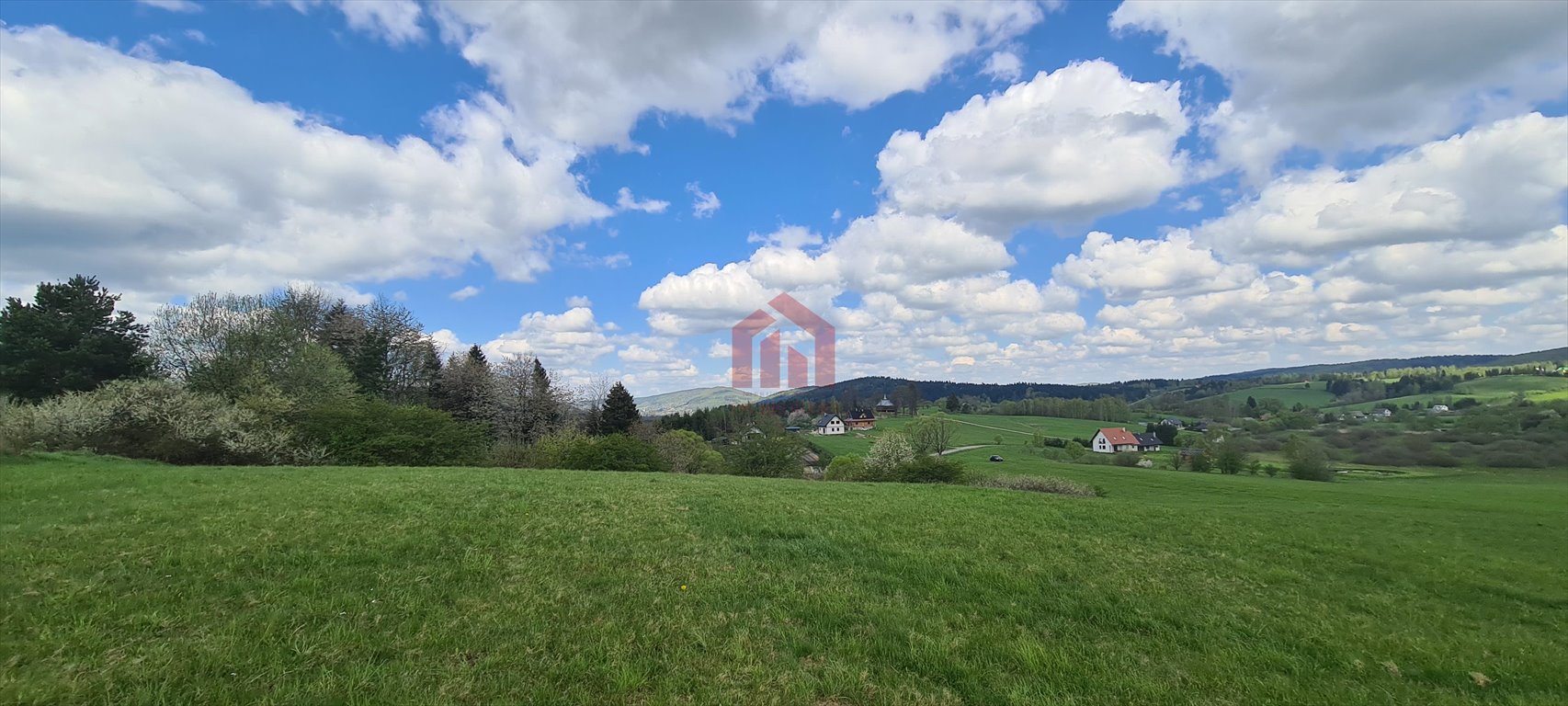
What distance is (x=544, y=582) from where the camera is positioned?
6746 mm

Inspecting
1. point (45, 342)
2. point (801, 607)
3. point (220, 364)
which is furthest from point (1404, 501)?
point (45, 342)

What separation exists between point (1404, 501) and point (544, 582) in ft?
156

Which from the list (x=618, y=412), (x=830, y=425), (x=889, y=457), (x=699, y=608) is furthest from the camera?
(x=830, y=425)

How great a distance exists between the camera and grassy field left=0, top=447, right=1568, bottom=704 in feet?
14.6

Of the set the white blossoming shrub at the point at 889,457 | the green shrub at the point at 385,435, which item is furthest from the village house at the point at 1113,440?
the green shrub at the point at 385,435

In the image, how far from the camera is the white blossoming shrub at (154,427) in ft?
78.2

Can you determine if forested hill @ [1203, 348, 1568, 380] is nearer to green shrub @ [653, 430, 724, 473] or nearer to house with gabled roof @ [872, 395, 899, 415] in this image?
house with gabled roof @ [872, 395, 899, 415]

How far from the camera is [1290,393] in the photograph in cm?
13075

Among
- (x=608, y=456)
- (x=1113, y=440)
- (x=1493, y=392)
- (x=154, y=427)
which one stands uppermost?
(x=154, y=427)

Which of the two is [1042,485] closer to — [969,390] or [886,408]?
[886,408]

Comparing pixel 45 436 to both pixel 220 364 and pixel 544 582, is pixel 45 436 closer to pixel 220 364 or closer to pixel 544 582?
pixel 220 364

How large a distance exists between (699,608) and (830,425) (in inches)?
4742

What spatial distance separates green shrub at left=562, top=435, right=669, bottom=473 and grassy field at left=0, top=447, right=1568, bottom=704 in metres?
22.7

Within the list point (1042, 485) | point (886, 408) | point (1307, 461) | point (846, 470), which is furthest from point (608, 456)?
point (886, 408)
